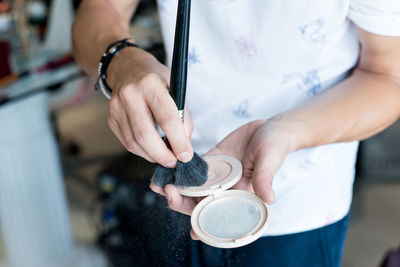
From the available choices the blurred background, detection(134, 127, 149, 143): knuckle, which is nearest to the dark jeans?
detection(134, 127, 149, 143): knuckle

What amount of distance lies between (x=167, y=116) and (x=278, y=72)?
0.26 meters

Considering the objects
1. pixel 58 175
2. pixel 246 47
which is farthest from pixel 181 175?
pixel 58 175

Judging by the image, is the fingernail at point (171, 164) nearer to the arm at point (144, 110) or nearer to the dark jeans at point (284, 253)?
the arm at point (144, 110)

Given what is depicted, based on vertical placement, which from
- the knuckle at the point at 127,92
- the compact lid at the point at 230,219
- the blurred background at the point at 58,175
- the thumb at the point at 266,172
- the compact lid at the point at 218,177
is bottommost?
the blurred background at the point at 58,175

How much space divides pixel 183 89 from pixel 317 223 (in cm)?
37

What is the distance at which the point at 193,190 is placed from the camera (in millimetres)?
561

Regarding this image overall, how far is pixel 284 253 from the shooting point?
727 mm

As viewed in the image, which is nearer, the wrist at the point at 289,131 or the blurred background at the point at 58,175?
the wrist at the point at 289,131

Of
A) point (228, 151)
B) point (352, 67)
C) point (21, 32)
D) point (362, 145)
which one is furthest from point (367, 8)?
point (362, 145)

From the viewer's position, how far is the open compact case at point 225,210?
1.72 feet

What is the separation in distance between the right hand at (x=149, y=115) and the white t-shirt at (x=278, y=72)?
16cm

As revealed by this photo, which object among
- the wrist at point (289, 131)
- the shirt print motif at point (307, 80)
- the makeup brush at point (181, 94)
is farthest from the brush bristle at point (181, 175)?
the shirt print motif at point (307, 80)

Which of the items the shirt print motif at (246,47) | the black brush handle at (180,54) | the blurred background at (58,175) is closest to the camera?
the black brush handle at (180,54)

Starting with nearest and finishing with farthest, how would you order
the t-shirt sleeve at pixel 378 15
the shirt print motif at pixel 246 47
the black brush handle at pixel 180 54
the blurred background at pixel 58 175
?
the black brush handle at pixel 180 54, the t-shirt sleeve at pixel 378 15, the shirt print motif at pixel 246 47, the blurred background at pixel 58 175
